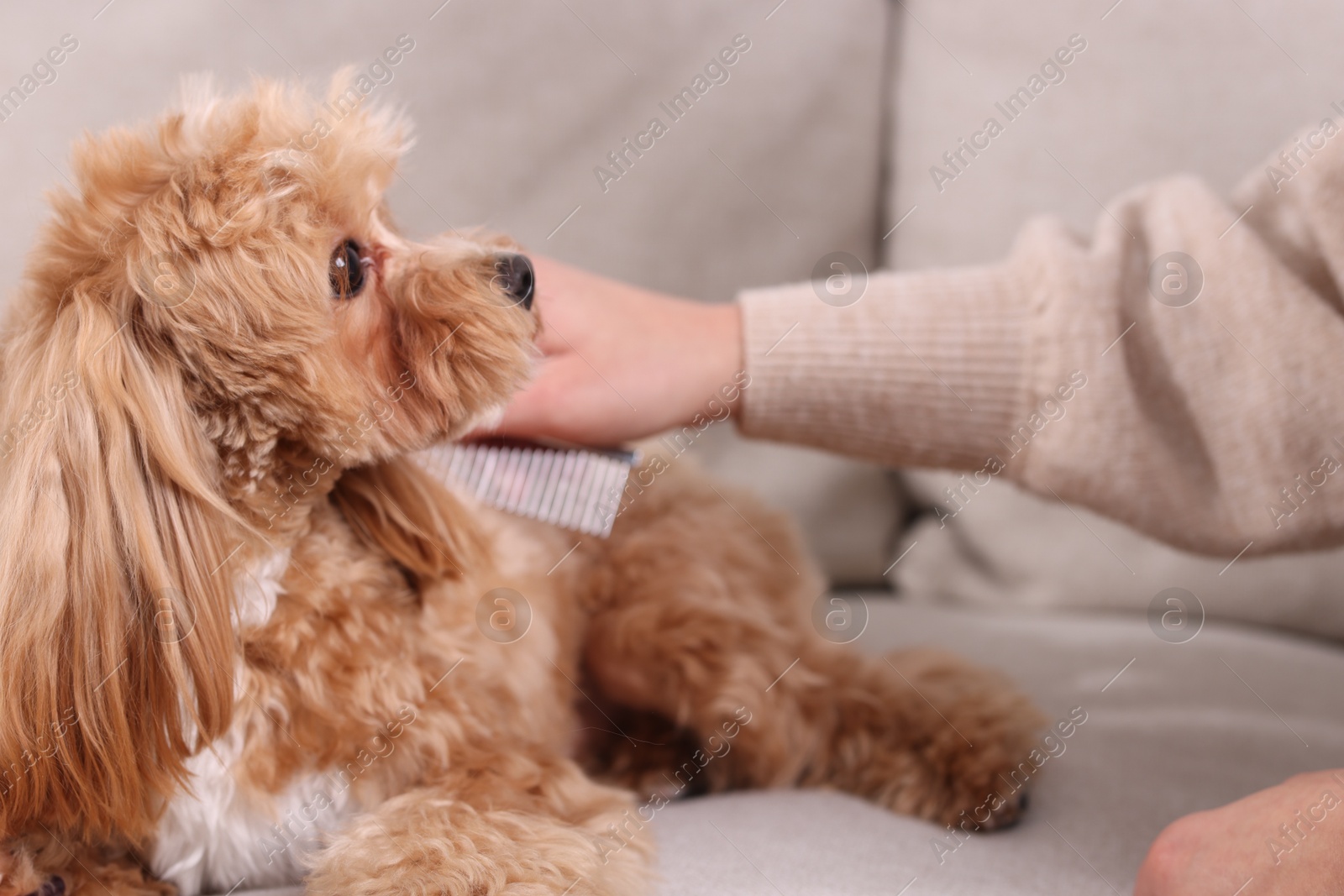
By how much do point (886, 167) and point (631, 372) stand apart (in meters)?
0.89

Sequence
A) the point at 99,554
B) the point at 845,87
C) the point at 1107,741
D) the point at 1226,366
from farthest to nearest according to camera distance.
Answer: the point at 845,87, the point at 1107,741, the point at 1226,366, the point at 99,554

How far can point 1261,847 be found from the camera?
0.76 metres

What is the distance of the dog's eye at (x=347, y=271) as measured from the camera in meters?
0.82

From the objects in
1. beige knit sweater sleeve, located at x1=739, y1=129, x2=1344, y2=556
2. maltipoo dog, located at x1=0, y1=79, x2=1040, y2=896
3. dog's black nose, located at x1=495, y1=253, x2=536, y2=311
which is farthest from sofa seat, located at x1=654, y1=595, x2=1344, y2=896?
dog's black nose, located at x1=495, y1=253, x2=536, y2=311

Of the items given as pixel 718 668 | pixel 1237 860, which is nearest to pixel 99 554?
pixel 718 668

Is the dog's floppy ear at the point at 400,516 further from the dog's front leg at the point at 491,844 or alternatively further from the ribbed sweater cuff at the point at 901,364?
the ribbed sweater cuff at the point at 901,364

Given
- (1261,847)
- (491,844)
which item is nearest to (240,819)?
(491,844)

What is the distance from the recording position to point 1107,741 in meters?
1.23

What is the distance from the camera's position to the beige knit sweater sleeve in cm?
109

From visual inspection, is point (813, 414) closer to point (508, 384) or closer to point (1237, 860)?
point (508, 384)

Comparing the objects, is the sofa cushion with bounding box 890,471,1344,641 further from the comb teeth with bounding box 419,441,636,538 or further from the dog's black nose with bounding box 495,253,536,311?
the dog's black nose with bounding box 495,253,536,311

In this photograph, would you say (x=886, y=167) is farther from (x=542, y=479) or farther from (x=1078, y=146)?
(x=542, y=479)

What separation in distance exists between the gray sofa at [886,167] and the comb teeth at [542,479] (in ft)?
1.26

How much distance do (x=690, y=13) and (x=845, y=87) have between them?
291mm
